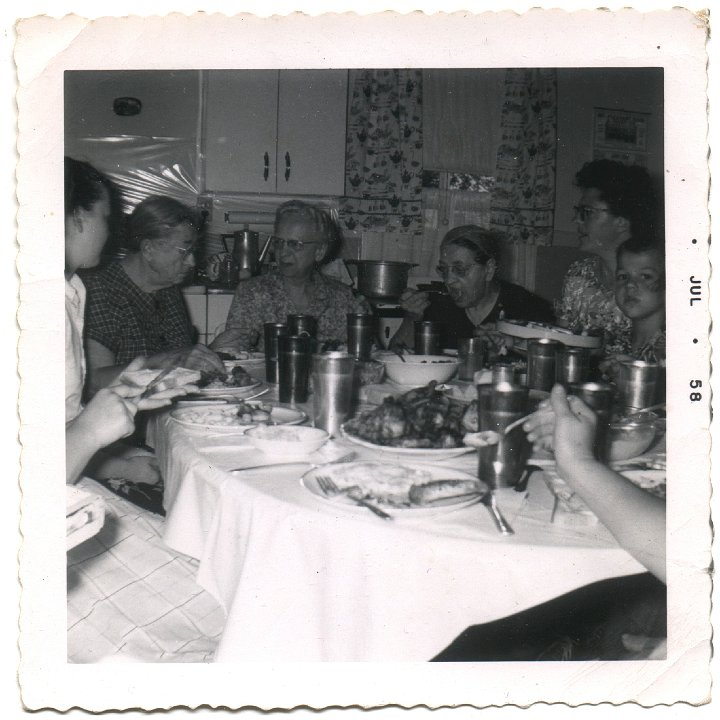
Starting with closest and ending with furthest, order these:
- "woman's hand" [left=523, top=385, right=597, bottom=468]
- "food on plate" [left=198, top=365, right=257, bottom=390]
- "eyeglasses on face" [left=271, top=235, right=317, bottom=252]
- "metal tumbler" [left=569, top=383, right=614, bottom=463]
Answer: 1. "woman's hand" [left=523, top=385, right=597, bottom=468]
2. "metal tumbler" [left=569, top=383, right=614, bottom=463]
3. "food on plate" [left=198, top=365, right=257, bottom=390]
4. "eyeglasses on face" [left=271, top=235, right=317, bottom=252]

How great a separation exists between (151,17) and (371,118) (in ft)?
10.4

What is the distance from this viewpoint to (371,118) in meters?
4.11

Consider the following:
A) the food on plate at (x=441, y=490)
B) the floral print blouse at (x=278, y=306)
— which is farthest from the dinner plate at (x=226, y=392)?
the floral print blouse at (x=278, y=306)

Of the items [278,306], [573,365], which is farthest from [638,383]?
[278,306]

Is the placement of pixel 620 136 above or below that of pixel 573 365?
above

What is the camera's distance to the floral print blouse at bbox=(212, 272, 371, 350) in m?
2.71

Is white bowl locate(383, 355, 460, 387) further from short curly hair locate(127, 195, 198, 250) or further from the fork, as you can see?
short curly hair locate(127, 195, 198, 250)

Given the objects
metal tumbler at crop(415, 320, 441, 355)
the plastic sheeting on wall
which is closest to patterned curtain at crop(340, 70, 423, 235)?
the plastic sheeting on wall

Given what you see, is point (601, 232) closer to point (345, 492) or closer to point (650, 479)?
point (650, 479)

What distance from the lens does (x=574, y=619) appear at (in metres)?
1.01

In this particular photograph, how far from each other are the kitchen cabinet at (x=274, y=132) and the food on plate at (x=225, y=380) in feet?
8.41

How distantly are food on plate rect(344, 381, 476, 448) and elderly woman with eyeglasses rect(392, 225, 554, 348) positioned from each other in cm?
164

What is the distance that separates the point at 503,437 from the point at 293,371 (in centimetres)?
66

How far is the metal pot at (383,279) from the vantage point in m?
3.57
